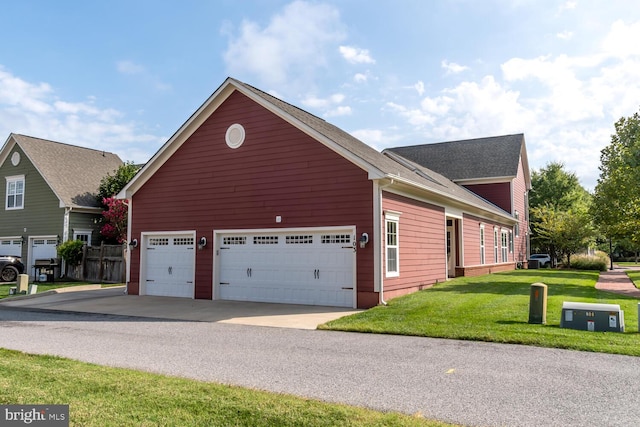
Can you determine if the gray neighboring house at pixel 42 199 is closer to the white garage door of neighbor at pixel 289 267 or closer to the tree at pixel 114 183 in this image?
the tree at pixel 114 183

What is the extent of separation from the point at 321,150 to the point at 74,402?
9.98m

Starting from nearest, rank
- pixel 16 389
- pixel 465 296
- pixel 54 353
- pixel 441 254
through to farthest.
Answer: pixel 16 389 < pixel 54 353 < pixel 465 296 < pixel 441 254

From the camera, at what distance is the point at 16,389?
16.9 feet

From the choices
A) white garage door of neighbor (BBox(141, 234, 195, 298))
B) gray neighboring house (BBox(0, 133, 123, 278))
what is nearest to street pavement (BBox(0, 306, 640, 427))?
white garage door of neighbor (BBox(141, 234, 195, 298))

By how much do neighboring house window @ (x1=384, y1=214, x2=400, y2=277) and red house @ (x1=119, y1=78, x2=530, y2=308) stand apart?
4cm

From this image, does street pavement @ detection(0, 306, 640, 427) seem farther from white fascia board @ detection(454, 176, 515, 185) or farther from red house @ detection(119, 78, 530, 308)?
white fascia board @ detection(454, 176, 515, 185)

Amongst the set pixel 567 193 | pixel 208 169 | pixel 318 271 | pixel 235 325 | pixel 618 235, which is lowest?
pixel 235 325

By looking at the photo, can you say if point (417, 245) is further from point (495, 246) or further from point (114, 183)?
point (114, 183)

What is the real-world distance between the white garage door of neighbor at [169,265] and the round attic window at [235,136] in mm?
3417

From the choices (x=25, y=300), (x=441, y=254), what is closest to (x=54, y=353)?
(x=25, y=300)

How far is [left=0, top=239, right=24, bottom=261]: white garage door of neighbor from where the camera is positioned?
26.2 meters

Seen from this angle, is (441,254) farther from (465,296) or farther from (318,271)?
(318,271)

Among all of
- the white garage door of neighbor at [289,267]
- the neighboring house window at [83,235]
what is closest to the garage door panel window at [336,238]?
the white garage door of neighbor at [289,267]

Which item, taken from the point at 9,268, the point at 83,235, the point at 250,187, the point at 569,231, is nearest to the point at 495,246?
the point at 569,231
